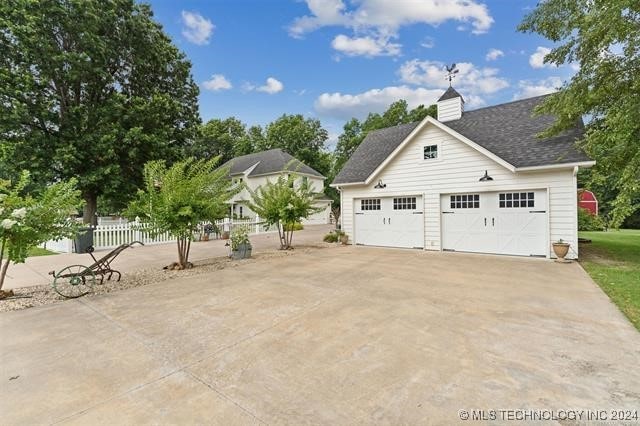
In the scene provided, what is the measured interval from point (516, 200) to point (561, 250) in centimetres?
189

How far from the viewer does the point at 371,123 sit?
33.0 metres

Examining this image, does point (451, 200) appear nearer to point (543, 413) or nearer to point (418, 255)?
point (418, 255)

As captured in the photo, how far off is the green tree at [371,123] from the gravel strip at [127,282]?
25.1 meters

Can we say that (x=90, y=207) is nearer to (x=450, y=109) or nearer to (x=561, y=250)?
(x=450, y=109)

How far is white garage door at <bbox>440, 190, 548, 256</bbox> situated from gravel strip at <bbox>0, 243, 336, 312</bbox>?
245 inches

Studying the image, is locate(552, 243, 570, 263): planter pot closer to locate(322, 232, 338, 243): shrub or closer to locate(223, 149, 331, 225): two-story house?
locate(322, 232, 338, 243): shrub

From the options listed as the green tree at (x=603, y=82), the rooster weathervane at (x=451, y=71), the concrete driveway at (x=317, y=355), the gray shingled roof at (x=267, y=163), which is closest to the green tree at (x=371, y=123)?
the gray shingled roof at (x=267, y=163)

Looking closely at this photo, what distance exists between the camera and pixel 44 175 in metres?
14.3

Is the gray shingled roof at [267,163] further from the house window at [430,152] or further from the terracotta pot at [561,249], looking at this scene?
the terracotta pot at [561,249]

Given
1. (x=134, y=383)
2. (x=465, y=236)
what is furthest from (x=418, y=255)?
(x=134, y=383)

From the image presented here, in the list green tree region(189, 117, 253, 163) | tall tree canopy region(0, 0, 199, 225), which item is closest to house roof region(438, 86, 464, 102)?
tall tree canopy region(0, 0, 199, 225)

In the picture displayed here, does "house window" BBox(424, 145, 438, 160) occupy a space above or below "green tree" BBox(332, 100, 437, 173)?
below

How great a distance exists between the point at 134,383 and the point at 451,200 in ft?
34.2

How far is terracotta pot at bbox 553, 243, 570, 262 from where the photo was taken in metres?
8.30
